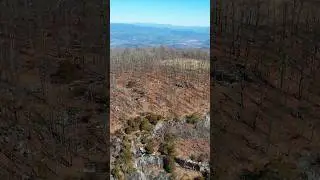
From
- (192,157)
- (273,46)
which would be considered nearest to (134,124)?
(192,157)

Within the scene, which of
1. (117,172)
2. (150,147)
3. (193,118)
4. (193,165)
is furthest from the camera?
(193,118)

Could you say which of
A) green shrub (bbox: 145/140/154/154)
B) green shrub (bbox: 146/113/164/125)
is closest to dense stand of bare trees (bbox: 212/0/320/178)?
green shrub (bbox: 145/140/154/154)

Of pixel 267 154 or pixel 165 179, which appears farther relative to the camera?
pixel 165 179

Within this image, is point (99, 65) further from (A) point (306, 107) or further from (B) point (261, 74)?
(A) point (306, 107)

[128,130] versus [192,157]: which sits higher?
[128,130]

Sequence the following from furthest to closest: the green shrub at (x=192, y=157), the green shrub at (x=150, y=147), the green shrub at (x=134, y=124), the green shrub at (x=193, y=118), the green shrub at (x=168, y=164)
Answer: the green shrub at (x=193, y=118) → the green shrub at (x=134, y=124) → the green shrub at (x=192, y=157) → the green shrub at (x=150, y=147) → the green shrub at (x=168, y=164)

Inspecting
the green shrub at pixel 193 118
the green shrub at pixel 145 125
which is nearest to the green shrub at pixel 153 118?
the green shrub at pixel 145 125

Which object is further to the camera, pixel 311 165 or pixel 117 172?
pixel 117 172

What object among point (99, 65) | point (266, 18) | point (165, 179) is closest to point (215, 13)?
point (266, 18)

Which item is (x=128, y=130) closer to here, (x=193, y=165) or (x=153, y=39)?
(x=193, y=165)

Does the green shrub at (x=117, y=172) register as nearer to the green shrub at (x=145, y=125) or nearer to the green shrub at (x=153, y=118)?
the green shrub at (x=145, y=125)

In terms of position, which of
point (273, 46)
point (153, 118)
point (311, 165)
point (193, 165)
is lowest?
point (193, 165)
